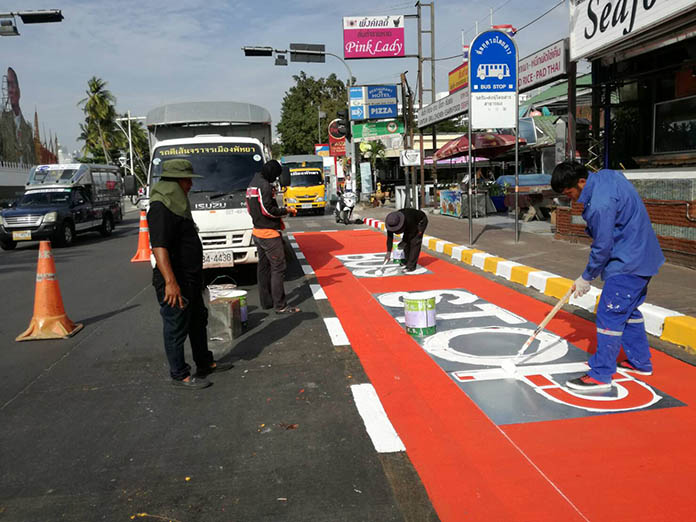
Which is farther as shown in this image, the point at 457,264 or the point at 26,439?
the point at 457,264

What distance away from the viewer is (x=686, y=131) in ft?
38.5

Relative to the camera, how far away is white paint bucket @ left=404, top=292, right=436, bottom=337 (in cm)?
559

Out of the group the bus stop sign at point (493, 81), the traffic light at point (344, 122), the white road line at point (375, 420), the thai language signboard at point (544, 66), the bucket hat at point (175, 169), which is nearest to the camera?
the white road line at point (375, 420)

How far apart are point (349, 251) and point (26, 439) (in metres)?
9.41

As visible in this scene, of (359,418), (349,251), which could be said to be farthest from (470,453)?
(349,251)

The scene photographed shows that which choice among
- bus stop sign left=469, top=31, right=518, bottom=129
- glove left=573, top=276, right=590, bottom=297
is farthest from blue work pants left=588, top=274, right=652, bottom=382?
bus stop sign left=469, top=31, right=518, bottom=129

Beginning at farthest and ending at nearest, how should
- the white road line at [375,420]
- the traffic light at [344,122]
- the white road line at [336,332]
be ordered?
1. the traffic light at [344,122]
2. the white road line at [336,332]
3. the white road line at [375,420]

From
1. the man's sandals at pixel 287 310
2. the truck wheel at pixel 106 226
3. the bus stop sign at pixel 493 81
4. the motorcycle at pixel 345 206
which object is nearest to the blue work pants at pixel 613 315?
the man's sandals at pixel 287 310

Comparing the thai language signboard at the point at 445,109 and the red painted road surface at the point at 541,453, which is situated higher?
the thai language signboard at the point at 445,109

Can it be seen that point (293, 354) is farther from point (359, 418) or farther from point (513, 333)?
point (513, 333)

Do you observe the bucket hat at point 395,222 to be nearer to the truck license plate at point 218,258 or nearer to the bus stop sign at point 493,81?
the truck license plate at point 218,258

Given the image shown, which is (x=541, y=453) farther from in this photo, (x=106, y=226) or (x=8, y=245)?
(x=106, y=226)

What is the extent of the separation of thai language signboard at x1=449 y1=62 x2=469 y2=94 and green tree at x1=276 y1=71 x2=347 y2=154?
1586 inches

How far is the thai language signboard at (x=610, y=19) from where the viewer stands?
8606mm
